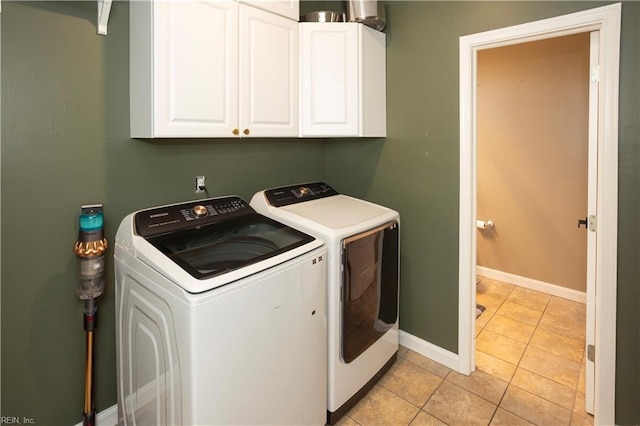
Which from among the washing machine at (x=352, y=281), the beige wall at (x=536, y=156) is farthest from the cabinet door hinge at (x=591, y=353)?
the beige wall at (x=536, y=156)

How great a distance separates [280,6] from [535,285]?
325cm

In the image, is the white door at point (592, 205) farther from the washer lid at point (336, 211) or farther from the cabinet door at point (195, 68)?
the cabinet door at point (195, 68)

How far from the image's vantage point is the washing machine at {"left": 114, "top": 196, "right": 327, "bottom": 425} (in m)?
1.19

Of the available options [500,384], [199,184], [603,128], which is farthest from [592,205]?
[199,184]

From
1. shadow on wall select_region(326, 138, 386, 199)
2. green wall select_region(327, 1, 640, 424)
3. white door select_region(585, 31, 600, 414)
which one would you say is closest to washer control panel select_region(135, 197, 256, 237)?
shadow on wall select_region(326, 138, 386, 199)

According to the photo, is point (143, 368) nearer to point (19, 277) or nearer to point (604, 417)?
point (19, 277)

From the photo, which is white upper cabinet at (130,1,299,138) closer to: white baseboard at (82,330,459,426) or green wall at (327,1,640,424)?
green wall at (327,1,640,424)

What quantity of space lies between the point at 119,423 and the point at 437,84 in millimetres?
2481

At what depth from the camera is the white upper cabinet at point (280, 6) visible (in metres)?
1.81

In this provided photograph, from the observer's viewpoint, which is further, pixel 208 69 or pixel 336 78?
pixel 336 78

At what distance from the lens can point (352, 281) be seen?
5.89ft

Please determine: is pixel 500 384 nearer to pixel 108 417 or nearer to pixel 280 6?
pixel 108 417

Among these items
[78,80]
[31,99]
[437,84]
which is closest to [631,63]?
[437,84]

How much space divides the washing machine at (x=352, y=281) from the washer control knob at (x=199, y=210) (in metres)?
0.35
